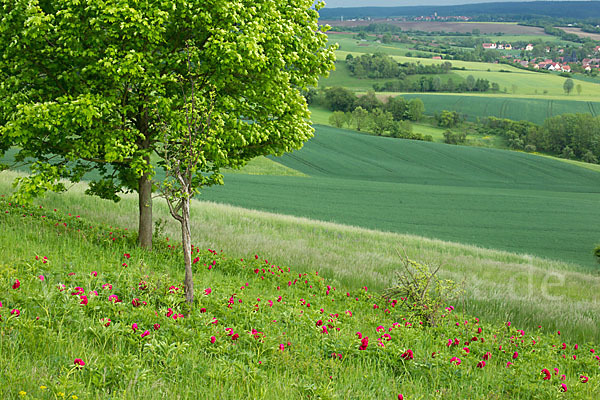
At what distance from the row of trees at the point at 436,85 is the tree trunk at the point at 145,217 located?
12130 cm

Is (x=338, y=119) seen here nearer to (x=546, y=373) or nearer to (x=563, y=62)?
(x=546, y=373)

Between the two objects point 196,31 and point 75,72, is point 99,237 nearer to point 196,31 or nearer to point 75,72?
point 75,72

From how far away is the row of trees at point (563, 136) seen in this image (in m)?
80.0

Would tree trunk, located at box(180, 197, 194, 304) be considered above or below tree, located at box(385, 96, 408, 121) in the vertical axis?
below

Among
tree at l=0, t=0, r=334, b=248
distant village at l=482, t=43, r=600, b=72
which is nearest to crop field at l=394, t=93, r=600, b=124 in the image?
distant village at l=482, t=43, r=600, b=72

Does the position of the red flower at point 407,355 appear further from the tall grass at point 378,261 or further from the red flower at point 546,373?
the tall grass at point 378,261

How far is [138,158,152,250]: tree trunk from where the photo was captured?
12179mm

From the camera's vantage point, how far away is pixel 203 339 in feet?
20.7

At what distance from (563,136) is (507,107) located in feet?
80.8

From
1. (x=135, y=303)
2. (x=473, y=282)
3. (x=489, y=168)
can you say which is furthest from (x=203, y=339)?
(x=489, y=168)

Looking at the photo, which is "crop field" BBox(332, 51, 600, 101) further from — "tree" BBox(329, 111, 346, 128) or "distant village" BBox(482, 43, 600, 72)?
"tree" BBox(329, 111, 346, 128)

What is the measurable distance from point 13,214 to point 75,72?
4689mm

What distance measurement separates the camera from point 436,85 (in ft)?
425

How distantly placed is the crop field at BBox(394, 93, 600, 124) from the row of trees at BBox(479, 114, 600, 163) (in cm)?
1138
